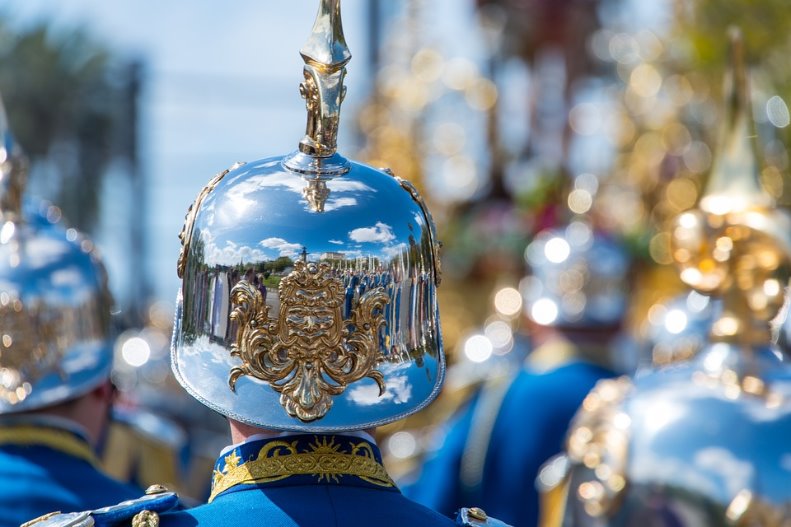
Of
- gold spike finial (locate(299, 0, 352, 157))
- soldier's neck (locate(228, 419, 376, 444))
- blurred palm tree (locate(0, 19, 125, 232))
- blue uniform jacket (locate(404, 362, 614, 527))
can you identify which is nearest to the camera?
soldier's neck (locate(228, 419, 376, 444))

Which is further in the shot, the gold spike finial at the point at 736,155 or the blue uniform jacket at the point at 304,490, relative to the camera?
the gold spike finial at the point at 736,155

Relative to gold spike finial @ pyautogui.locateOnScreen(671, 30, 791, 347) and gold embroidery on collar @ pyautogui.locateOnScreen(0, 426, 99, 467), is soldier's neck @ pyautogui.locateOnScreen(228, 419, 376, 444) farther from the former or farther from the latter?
gold embroidery on collar @ pyautogui.locateOnScreen(0, 426, 99, 467)

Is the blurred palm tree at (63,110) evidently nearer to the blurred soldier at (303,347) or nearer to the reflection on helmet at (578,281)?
the reflection on helmet at (578,281)

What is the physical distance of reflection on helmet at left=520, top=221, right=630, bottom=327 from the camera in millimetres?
6488

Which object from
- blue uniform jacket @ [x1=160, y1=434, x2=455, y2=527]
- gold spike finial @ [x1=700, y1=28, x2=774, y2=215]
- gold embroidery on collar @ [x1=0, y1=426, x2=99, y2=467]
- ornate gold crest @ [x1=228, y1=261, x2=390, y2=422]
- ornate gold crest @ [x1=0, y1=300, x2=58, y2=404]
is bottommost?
gold embroidery on collar @ [x1=0, y1=426, x2=99, y2=467]

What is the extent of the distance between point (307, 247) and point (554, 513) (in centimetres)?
136

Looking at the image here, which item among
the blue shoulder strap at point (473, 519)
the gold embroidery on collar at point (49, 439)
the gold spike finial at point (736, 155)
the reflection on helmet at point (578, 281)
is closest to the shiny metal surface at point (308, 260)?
the blue shoulder strap at point (473, 519)

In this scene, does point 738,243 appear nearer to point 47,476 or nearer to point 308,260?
point 308,260

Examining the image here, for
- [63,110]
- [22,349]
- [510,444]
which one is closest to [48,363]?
[22,349]

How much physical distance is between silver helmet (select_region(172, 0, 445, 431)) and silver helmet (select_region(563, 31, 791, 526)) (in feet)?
2.22

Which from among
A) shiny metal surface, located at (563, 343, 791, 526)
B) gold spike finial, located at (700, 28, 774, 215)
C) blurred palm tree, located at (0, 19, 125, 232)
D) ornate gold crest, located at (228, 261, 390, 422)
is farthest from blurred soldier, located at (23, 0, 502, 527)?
blurred palm tree, located at (0, 19, 125, 232)

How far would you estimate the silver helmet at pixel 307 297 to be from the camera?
8.57 ft

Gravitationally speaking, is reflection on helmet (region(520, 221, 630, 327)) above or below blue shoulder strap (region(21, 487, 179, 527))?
below

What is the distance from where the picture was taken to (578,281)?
663 centimetres
